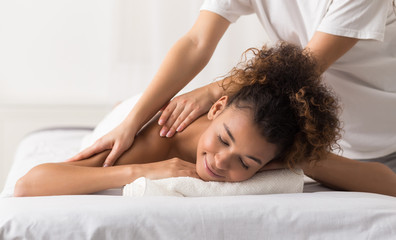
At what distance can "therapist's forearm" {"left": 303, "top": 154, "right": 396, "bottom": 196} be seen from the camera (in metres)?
1.46

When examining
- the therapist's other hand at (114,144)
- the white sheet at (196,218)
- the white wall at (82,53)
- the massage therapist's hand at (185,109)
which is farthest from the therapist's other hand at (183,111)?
the white wall at (82,53)

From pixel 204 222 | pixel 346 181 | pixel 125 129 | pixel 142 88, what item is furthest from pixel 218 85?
pixel 142 88

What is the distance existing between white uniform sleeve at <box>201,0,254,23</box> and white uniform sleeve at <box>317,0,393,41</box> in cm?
32

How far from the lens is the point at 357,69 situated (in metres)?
1.62

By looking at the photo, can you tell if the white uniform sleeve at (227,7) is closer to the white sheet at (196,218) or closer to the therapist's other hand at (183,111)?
the therapist's other hand at (183,111)

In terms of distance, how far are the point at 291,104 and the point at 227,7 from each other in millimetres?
493

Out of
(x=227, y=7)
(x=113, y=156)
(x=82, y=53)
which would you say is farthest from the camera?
(x=82, y=53)

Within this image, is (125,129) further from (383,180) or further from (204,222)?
(383,180)

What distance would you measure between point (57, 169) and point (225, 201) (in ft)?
1.58

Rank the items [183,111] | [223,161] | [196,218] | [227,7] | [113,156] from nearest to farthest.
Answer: [196,218] < [223,161] < [113,156] < [183,111] < [227,7]

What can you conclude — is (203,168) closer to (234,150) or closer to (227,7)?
(234,150)

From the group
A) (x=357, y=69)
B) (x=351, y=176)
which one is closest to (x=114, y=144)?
(x=351, y=176)

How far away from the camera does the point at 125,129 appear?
1.46 meters

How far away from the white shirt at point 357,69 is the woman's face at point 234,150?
17.8 inches
